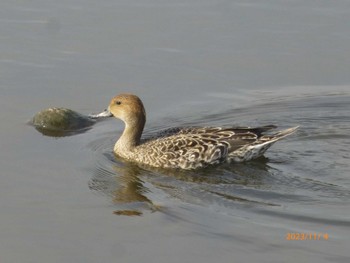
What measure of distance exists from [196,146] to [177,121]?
4.33ft

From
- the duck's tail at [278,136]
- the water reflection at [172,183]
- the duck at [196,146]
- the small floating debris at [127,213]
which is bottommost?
the small floating debris at [127,213]

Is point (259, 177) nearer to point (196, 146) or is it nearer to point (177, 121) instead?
point (196, 146)

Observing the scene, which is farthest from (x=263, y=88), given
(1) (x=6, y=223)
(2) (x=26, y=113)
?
(1) (x=6, y=223)

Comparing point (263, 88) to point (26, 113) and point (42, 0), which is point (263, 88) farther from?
point (42, 0)

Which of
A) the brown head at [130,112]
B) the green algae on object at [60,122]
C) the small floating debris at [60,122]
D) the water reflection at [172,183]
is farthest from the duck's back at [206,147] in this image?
the green algae on object at [60,122]

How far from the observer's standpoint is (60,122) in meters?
13.3

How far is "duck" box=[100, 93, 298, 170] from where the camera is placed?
1223 centimetres

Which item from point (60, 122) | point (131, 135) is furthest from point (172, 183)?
point (60, 122)

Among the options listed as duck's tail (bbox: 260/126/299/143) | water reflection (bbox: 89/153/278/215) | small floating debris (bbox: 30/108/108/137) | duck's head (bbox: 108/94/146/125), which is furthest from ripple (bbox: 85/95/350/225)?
duck's head (bbox: 108/94/146/125)

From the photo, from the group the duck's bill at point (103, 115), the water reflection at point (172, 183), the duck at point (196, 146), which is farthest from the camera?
the duck's bill at point (103, 115)

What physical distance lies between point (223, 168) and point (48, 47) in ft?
15.3

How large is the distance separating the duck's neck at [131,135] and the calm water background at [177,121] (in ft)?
0.66

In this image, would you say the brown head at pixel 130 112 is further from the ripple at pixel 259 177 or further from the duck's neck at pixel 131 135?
the ripple at pixel 259 177

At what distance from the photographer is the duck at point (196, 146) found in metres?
12.2
